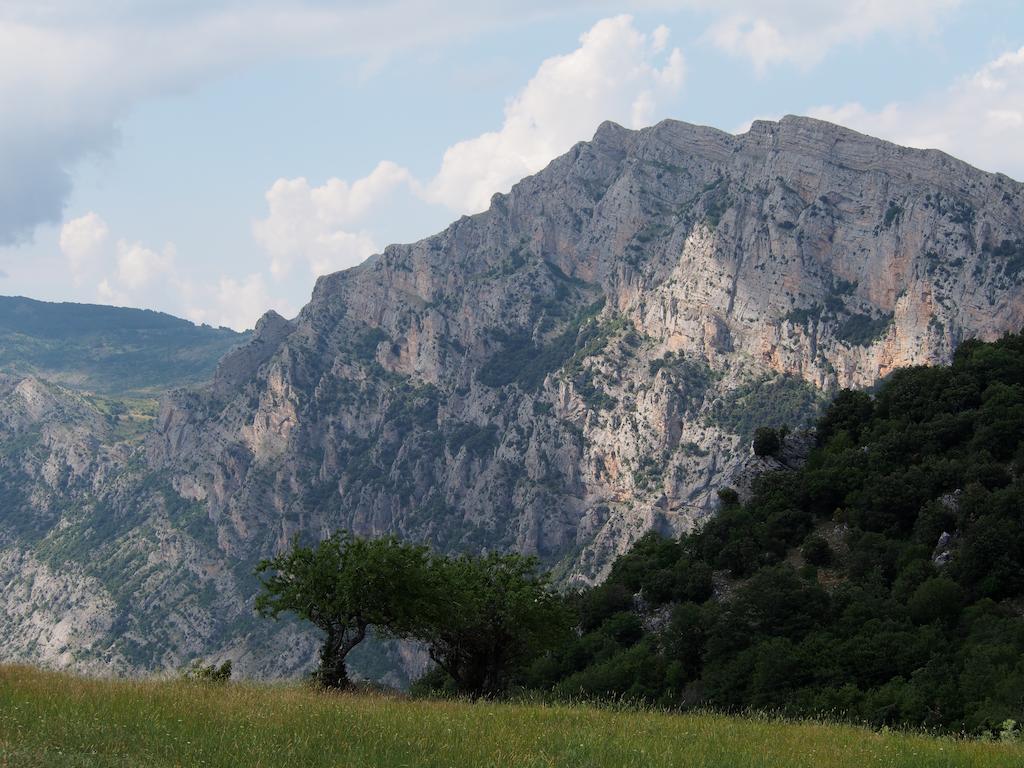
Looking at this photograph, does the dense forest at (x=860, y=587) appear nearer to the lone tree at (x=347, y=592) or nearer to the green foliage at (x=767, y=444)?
the green foliage at (x=767, y=444)

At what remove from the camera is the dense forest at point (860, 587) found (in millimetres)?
46656

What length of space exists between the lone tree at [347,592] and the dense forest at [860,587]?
13060 mm

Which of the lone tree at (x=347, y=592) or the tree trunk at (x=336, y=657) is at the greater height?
the lone tree at (x=347, y=592)

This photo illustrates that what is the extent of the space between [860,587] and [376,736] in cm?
4579

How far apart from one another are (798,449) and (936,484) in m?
20.7

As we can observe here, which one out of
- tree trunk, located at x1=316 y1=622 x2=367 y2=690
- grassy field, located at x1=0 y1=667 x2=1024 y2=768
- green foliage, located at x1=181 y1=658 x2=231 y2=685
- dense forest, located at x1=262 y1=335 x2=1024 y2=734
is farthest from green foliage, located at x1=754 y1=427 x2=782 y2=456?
grassy field, located at x1=0 y1=667 x2=1024 y2=768

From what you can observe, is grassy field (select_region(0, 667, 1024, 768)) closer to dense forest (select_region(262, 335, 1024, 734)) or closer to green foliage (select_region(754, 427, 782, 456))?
dense forest (select_region(262, 335, 1024, 734))

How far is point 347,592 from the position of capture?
→ 131 ft

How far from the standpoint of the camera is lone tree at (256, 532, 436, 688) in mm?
40531

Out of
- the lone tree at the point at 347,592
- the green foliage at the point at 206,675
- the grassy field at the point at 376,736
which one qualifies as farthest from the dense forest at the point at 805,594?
the grassy field at the point at 376,736

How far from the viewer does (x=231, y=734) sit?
18.9m

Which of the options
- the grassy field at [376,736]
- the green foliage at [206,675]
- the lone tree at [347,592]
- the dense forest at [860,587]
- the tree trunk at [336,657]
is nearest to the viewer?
the grassy field at [376,736]

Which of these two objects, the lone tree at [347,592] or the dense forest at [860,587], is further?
the dense forest at [860,587]

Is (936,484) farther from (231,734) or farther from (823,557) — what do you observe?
(231,734)
